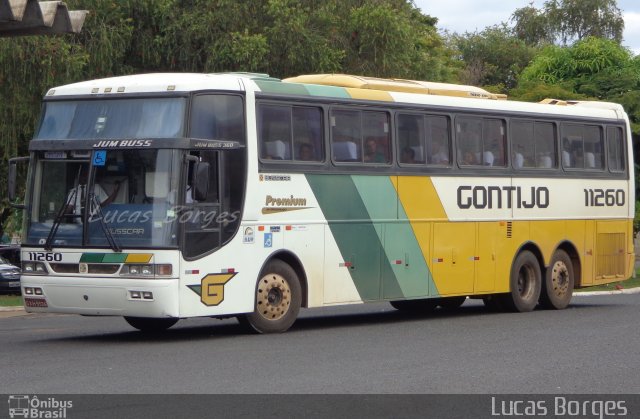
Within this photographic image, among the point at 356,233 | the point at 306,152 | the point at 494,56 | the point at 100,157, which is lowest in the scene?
the point at 356,233

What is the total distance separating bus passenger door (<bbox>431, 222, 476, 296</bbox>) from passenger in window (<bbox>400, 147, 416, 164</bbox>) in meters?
1.15

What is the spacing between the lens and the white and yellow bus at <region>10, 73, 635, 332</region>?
15586 mm

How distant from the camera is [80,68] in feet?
88.8

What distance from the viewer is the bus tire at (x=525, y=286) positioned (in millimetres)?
21391

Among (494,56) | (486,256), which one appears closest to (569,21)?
(494,56)

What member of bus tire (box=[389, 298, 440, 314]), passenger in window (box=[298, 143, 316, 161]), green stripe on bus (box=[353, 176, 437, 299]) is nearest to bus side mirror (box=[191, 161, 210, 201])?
passenger in window (box=[298, 143, 316, 161])

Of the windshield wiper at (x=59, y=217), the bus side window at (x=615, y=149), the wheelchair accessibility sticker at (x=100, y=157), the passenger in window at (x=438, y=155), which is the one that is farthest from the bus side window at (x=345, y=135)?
the bus side window at (x=615, y=149)

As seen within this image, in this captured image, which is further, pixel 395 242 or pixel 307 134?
pixel 395 242

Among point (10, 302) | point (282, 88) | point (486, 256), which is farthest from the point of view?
point (10, 302)

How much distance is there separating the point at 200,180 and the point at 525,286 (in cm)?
802
